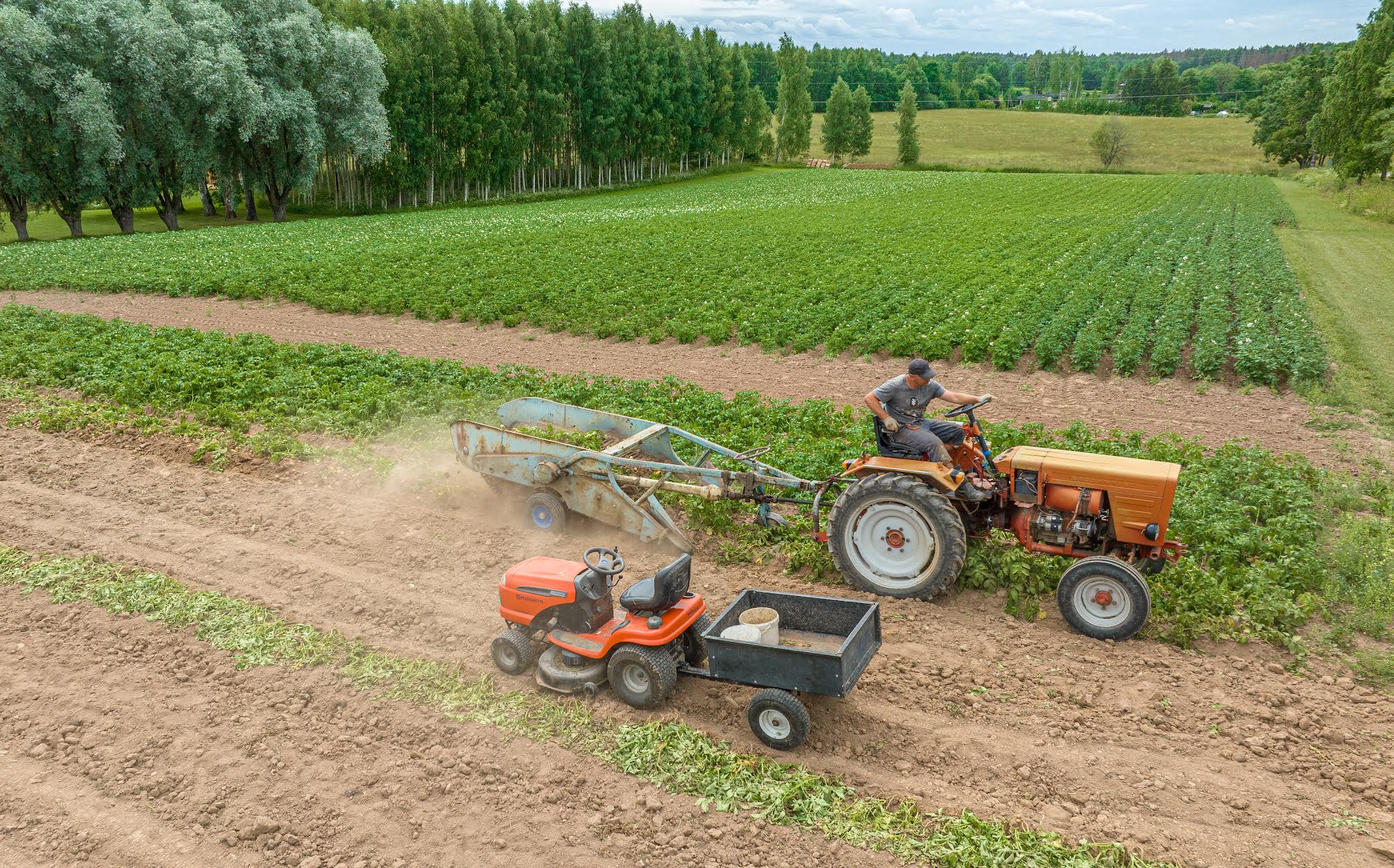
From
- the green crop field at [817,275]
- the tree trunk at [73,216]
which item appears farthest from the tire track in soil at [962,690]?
the tree trunk at [73,216]

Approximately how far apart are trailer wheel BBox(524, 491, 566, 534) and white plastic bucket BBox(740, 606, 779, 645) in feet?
10.5

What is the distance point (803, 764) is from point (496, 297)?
60.2ft

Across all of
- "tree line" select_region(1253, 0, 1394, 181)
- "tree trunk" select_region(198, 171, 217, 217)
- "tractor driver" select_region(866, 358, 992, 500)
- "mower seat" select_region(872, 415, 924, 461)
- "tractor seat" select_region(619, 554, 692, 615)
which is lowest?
"tractor seat" select_region(619, 554, 692, 615)

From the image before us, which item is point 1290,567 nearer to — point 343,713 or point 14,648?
point 343,713

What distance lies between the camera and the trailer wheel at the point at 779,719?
20.2 ft

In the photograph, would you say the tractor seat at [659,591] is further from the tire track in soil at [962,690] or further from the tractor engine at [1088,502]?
the tractor engine at [1088,502]

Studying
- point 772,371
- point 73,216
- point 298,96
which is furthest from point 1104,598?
point 73,216

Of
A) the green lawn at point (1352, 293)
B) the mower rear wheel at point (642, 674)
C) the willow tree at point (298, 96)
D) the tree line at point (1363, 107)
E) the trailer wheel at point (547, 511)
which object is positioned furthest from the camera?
the tree line at point (1363, 107)

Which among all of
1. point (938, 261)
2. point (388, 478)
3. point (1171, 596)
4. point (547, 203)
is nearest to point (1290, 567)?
point (1171, 596)

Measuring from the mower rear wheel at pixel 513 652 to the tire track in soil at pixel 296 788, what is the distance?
2.23ft

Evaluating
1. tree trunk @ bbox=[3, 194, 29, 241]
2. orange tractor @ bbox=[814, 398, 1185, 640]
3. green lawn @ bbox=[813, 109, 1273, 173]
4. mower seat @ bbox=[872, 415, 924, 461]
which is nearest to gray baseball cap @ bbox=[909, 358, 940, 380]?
orange tractor @ bbox=[814, 398, 1185, 640]

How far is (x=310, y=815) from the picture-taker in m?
5.74

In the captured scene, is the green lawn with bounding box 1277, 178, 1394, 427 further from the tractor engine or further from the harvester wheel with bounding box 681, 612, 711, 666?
the harvester wheel with bounding box 681, 612, 711, 666

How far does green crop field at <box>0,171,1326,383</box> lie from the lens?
18.3 meters
